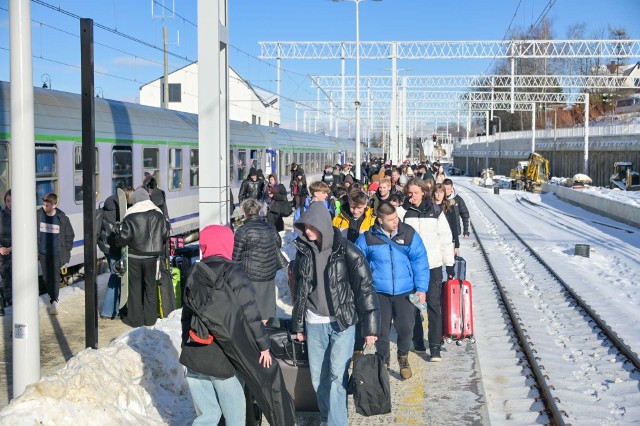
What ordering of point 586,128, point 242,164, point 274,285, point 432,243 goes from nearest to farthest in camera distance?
point 274,285
point 432,243
point 242,164
point 586,128

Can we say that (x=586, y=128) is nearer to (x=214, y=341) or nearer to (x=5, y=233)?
(x=5, y=233)

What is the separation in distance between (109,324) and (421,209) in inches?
171

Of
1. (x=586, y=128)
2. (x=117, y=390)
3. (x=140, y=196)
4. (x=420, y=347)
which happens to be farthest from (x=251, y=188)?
(x=586, y=128)

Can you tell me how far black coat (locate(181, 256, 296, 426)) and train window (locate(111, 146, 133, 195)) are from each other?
10.9 m

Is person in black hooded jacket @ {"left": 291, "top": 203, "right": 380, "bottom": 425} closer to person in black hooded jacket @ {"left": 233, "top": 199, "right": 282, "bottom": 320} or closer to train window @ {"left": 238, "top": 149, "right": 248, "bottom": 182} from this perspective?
person in black hooded jacket @ {"left": 233, "top": 199, "right": 282, "bottom": 320}

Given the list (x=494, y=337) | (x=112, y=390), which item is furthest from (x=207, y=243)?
(x=494, y=337)

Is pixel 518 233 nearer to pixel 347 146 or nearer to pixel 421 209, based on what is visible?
pixel 421 209

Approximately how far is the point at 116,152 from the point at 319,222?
34.6ft

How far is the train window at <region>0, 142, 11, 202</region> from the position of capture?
39.3 feet

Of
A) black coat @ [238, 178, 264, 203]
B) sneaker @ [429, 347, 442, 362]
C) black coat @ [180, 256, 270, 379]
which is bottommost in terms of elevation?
sneaker @ [429, 347, 442, 362]

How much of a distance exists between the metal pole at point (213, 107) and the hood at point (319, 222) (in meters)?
4.54

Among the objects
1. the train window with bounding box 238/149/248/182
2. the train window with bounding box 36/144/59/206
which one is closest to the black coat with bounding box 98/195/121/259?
the train window with bounding box 36/144/59/206

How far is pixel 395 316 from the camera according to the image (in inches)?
330

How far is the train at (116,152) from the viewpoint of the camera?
13.3 meters
